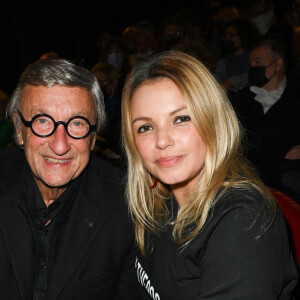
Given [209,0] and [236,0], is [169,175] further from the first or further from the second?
[236,0]

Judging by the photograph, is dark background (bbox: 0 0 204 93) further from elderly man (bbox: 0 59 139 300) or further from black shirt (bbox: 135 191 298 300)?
black shirt (bbox: 135 191 298 300)

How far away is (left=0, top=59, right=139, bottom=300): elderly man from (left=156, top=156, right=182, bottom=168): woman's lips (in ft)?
1.92

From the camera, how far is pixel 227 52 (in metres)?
5.47

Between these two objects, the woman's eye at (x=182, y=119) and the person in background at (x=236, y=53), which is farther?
the person in background at (x=236, y=53)

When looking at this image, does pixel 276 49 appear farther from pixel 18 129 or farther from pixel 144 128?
pixel 18 129

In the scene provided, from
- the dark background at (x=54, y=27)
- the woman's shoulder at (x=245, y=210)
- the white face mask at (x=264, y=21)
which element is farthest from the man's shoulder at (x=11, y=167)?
the dark background at (x=54, y=27)

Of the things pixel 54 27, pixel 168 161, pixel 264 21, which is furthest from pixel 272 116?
pixel 54 27

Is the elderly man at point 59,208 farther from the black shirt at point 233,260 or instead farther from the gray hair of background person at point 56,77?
the black shirt at point 233,260

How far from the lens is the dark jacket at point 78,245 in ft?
6.89

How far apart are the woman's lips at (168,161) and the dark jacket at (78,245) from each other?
1.99 ft

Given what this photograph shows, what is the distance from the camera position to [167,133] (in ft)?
5.79

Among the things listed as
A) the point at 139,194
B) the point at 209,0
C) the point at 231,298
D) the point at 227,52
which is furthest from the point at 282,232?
the point at 209,0

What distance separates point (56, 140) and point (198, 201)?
34.7 inches

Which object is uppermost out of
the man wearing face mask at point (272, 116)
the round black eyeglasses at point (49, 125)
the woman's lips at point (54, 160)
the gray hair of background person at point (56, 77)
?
the gray hair of background person at point (56, 77)
